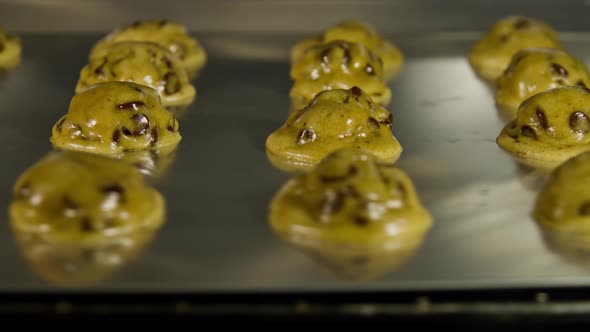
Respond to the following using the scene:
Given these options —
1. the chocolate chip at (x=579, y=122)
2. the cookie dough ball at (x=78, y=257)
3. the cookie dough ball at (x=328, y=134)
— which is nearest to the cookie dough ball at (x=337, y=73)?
the cookie dough ball at (x=328, y=134)

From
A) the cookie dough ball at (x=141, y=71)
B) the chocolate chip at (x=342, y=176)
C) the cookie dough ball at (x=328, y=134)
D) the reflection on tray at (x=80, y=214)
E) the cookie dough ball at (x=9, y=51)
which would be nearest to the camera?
the reflection on tray at (x=80, y=214)

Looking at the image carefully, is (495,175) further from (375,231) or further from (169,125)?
(169,125)

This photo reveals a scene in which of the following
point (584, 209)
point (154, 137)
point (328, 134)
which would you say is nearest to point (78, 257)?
point (154, 137)

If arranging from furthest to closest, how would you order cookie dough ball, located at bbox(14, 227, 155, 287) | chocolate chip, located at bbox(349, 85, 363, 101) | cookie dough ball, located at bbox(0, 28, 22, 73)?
cookie dough ball, located at bbox(0, 28, 22, 73) → chocolate chip, located at bbox(349, 85, 363, 101) → cookie dough ball, located at bbox(14, 227, 155, 287)

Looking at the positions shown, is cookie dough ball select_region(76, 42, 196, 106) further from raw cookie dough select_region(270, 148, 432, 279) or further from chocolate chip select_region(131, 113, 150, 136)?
raw cookie dough select_region(270, 148, 432, 279)

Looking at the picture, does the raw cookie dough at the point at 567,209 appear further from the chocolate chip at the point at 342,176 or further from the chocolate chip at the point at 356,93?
the chocolate chip at the point at 356,93

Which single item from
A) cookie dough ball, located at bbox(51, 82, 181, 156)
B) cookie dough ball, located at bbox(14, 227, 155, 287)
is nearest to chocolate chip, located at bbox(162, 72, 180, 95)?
cookie dough ball, located at bbox(51, 82, 181, 156)
